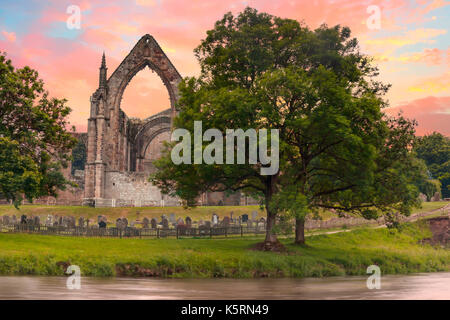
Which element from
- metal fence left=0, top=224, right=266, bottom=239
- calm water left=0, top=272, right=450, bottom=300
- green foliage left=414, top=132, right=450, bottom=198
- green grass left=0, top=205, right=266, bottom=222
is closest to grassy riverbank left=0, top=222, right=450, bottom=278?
metal fence left=0, top=224, right=266, bottom=239

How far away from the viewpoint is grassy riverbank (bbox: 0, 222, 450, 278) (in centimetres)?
2216

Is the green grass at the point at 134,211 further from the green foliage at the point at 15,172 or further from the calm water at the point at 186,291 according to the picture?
the calm water at the point at 186,291

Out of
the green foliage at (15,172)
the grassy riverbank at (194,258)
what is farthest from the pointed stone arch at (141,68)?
the grassy riverbank at (194,258)

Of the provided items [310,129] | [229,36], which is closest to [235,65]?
[229,36]

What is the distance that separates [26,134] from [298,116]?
16.9m

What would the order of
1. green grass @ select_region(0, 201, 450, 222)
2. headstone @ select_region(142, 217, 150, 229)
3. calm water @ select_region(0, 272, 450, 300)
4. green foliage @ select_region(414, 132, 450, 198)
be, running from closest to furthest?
calm water @ select_region(0, 272, 450, 300) < headstone @ select_region(142, 217, 150, 229) < green grass @ select_region(0, 201, 450, 222) < green foliage @ select_region(414, 132, 450, 198)

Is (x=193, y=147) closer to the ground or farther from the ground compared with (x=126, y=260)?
farther from the ground

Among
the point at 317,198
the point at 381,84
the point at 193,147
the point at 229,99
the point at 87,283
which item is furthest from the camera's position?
the point at 317,198

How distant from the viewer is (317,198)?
3262 cm

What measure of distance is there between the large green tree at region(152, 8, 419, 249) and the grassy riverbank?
2.62m

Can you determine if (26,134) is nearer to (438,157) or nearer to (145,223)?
(145,223)

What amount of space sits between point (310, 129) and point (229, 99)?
15.8ft

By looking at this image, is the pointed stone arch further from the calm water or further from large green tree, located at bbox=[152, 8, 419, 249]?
the calm water

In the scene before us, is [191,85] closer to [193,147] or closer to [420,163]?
[193,147]
